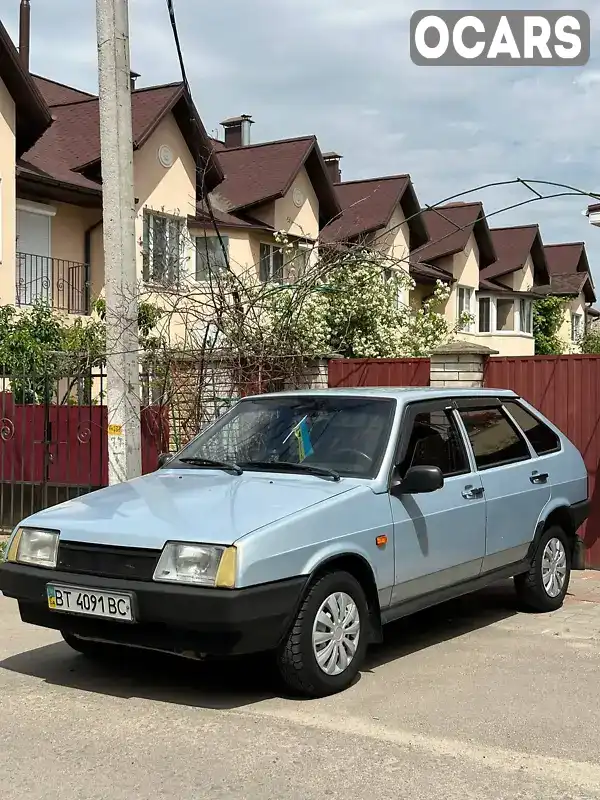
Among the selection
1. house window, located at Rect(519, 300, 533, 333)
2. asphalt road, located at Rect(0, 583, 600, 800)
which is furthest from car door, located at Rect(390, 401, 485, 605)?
house window, located at Rect(519, 300, 533, 333)

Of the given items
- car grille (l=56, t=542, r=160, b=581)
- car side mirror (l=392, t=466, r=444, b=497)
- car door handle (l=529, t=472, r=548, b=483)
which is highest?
car side mirror (l=392, t=466, r=444, b=497)

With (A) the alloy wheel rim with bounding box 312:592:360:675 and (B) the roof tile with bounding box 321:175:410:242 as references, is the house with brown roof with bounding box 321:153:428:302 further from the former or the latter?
(A) the alloy wheel rim with bounding box 312:592:360:675

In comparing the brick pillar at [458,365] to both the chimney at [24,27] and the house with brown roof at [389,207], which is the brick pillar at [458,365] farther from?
the chimney at [24,27]

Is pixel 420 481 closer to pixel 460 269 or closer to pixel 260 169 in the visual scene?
pixel 260 169

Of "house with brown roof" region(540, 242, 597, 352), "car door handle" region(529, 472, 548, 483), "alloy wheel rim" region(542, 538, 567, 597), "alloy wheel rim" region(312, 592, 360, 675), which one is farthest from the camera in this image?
"house with brown roof" region(540, 242, 597, 352)

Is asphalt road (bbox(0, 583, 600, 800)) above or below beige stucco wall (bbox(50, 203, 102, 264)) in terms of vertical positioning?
below

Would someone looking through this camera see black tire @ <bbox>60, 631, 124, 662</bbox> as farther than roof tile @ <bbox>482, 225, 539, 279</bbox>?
No

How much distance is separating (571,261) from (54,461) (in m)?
39.9

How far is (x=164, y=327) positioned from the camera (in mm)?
10906

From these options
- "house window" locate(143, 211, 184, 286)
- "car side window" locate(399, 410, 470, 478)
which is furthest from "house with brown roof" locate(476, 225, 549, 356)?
"car side window" locate(399, 410, 470, 478)

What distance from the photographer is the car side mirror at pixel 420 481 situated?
6039 mm

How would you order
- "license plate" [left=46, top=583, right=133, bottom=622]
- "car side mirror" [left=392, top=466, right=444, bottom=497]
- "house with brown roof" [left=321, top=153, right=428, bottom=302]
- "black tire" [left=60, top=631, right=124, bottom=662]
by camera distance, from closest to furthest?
"license plate" [left=46, top=583, right=133, bottom=622] < "car side mirror" [left=392, top=466, right=444, bottom=497] < "black tire" [left=60, top=631, right=124, bottom=662] < "house with brown roof" [left=321, top=153, right=428, bottom=302]

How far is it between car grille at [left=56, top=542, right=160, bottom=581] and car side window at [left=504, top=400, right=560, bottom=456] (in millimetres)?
3484

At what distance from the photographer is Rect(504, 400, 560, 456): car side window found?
7.80 meters
